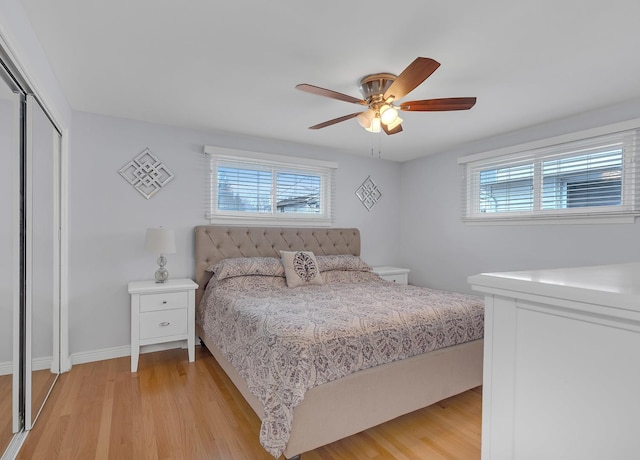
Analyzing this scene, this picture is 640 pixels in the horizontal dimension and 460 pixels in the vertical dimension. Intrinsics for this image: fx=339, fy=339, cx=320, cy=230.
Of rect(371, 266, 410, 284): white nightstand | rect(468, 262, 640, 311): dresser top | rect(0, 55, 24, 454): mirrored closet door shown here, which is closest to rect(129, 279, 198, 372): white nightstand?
rect(0, 55, 24, 454): mirrored closet door

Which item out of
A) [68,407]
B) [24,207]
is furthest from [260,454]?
[24,207]

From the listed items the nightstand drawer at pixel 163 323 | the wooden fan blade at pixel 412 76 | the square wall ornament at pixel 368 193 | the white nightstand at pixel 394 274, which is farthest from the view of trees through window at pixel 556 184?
the nightstand drawer at pixel 163 323

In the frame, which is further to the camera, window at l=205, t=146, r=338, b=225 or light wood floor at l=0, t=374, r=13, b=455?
window at l=205, t=146, r=338, b=225

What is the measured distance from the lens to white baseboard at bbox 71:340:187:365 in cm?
299

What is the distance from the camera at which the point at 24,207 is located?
1.84 meters

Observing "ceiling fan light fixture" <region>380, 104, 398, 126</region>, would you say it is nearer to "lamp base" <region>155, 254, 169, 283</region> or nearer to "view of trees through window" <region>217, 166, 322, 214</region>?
"view of trees through window" <region>217, 166, 322, 214</region>

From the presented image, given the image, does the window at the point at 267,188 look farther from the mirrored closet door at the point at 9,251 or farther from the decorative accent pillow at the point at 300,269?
the mirrored closet door at the point at 9,251

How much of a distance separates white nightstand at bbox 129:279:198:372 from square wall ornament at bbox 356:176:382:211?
2480 mm

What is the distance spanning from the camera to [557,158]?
125 inches

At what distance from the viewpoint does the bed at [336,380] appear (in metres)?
1.64

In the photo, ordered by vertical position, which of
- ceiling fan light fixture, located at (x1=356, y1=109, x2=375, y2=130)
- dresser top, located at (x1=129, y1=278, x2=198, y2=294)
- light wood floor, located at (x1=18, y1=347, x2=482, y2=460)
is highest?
ceiling fan light fixture, located at (x1=356, y1=109, x2=375, y2=130)

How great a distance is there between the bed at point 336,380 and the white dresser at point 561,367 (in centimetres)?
111

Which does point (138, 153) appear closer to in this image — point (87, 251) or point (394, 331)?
point (87, 251)

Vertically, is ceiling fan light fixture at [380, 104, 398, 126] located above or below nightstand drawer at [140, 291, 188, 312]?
above
